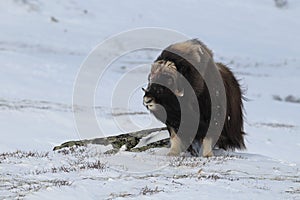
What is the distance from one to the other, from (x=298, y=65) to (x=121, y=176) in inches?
1549

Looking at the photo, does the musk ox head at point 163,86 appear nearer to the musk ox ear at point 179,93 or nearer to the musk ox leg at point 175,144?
the musk ox ear at point 179,93

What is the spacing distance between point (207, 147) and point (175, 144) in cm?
50

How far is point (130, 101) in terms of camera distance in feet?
85.1

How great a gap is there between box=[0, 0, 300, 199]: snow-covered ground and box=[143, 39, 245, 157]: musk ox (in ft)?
1.52

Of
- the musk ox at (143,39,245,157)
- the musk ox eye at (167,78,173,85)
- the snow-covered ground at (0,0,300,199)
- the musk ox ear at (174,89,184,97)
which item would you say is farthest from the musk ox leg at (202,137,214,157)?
the musk ox eye at (167,78,173,85)

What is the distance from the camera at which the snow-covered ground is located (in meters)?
7.48

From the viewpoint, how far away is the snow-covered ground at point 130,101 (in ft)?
24.6

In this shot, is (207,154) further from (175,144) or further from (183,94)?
(183,94)

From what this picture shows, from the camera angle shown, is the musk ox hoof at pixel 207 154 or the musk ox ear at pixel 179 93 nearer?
the musk ox ear at pixel 179 93

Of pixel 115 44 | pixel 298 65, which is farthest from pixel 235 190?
pixel 115 44

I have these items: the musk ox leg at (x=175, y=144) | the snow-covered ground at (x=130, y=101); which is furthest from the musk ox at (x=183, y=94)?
the snow-covered ground at (x=130, y=101)

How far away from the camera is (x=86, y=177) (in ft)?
25.3

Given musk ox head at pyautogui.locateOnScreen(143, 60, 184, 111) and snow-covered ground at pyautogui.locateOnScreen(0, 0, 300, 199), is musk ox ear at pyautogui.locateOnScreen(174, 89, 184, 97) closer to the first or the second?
musk ox head at pyautogui.locateOnScreen(143, 60, 184, 111)

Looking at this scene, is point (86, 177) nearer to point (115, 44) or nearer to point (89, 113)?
point (89, 113)
